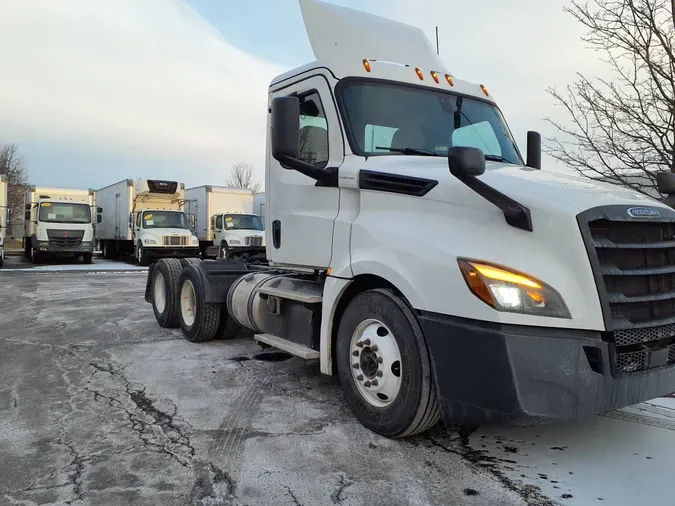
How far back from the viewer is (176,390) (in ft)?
15.3

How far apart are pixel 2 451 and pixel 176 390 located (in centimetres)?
149

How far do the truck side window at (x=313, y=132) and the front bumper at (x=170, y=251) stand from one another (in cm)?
1835

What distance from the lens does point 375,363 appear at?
11.8 feet

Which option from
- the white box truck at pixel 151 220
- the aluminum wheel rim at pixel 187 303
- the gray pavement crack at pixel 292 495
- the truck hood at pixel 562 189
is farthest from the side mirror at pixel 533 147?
the white box truck at pixel 151 220

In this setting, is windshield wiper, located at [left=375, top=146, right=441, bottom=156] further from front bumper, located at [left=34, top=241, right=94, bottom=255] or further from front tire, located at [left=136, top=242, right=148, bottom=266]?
front bumper, located at [left=34, top=241, right=94, bottom=255]

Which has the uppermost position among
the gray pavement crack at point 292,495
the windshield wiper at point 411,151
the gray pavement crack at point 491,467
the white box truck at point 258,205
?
the white box truck at point 258,205

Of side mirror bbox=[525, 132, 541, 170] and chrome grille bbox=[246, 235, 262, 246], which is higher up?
side mirror bbox=[525, 132, 541, 170]

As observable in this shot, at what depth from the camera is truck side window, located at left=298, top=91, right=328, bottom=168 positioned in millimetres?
4367

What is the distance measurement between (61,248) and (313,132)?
67.1 ft

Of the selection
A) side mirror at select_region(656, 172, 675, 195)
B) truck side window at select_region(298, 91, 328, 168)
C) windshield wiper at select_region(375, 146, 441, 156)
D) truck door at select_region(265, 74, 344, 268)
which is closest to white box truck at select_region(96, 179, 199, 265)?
truck door at select_region(265, 74, 344, 268)

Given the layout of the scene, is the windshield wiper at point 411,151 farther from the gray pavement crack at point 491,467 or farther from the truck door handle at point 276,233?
the gray pavement crack at point 491,467

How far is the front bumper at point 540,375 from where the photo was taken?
2.84 meters

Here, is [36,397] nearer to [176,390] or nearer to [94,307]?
[176,390]

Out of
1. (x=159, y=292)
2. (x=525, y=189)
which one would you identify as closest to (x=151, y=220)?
(x=159, y=292)
